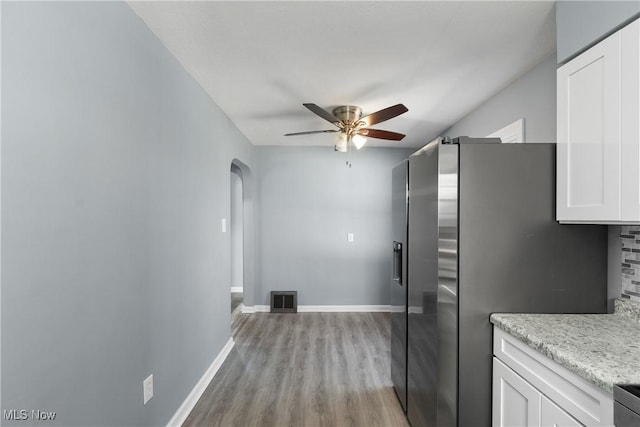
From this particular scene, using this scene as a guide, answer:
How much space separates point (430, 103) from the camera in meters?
3.13

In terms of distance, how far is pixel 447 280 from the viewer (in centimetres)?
171

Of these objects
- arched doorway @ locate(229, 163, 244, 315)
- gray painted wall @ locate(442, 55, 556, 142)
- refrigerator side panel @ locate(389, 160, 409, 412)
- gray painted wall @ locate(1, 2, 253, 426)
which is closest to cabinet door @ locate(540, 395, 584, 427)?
refrigerator side panel @ locate(389, 160, 409, 412)

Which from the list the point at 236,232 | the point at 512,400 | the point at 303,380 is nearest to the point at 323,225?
the point at 236,232

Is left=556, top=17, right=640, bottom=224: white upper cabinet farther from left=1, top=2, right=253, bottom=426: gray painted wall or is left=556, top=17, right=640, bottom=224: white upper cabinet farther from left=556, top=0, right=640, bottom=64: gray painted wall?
left=1, top=2, right=253, bottom=426: gray painted wall

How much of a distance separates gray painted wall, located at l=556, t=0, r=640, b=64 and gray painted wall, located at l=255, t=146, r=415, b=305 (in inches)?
134

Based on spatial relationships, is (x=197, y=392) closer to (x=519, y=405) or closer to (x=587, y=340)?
(x=519, y=405)

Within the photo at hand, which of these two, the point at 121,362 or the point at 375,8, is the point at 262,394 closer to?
the point at 121,362

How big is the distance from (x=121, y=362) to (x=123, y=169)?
936 mm

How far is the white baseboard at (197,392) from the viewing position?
221 centimetres

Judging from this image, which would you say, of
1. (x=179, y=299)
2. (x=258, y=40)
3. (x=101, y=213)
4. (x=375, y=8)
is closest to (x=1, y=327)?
(x=101, y=213)

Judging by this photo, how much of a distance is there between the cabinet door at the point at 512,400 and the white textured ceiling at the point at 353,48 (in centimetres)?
182

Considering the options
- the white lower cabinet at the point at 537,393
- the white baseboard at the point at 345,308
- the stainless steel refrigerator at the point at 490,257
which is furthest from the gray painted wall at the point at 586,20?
the white baseboard at the point at 345,308

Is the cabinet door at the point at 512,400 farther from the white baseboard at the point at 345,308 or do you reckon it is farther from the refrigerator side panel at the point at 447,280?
the white baseboard at the point at 345,308

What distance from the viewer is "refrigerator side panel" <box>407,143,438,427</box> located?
178 centimetres
